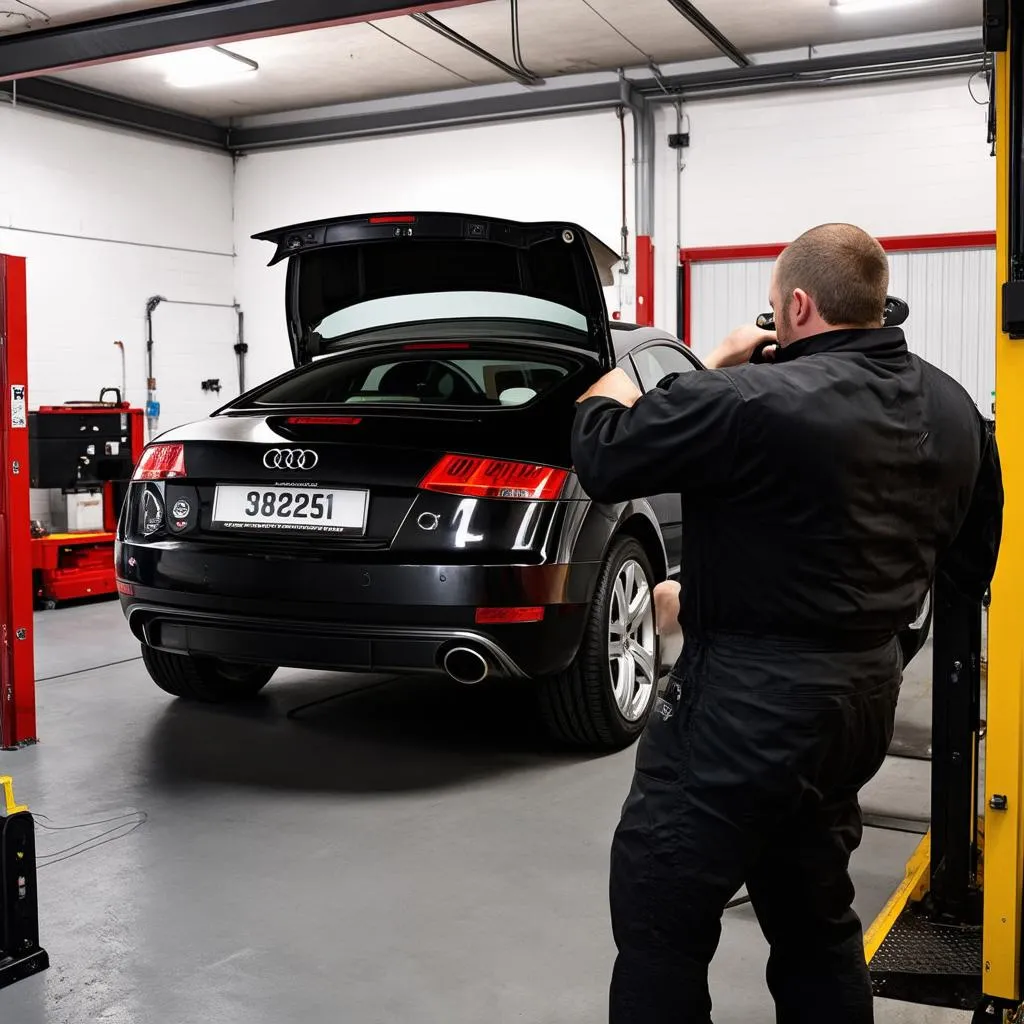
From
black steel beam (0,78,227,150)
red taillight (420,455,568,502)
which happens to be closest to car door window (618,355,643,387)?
red taillight (420,455,568,502)

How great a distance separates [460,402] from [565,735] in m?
1.18

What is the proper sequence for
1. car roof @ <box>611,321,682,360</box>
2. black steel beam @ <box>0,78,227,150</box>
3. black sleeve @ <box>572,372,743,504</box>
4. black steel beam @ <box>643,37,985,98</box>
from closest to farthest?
1. black sleeve @ <box>572,372,743,504</box>
2. car roof @ <box>611,321,682,360</box>
3. black steel beam @ <box>643,37,985,98</box>
4. black steel beam @ <box>0,78,227,150</box>

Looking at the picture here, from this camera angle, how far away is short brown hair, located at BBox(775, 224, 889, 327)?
1.74 m

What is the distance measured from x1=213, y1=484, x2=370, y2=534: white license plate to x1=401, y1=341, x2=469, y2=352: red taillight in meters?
0.90

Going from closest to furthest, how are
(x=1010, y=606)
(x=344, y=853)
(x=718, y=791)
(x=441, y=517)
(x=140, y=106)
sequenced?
1. (x=718, y=791)
2. (x=1010, y=606)
3. (x=344, y=853)
4. (x=441, y=517)
5. (x=140, y=106)

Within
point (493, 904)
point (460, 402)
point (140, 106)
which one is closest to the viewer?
point (493, 904)

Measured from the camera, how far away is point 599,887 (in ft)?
9.71

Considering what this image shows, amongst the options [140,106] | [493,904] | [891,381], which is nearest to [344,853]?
[493,904]

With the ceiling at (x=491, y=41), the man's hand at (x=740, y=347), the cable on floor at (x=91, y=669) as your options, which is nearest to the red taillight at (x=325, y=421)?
the man's hand at (x=740, y=347)

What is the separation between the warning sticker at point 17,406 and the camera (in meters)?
4.10

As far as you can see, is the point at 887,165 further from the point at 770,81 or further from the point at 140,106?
the point at 140,106

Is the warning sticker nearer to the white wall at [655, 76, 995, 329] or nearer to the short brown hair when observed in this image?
the short brown hair

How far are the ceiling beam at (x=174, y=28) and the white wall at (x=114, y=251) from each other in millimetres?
3865

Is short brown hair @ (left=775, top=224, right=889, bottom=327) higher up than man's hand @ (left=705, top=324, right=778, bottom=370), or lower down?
higher up
